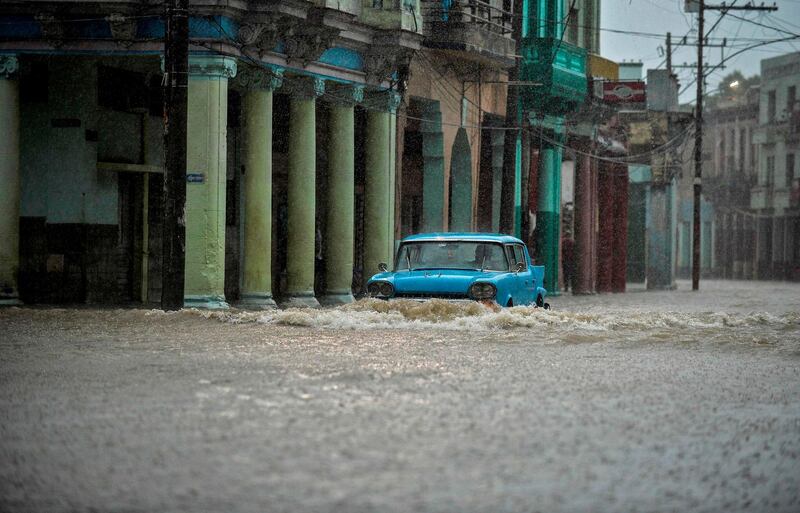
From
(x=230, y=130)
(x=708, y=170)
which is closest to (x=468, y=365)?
(x=230, y=130)

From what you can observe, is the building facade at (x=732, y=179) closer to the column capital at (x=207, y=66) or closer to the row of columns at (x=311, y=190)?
the row of columns at (x=311, y=190)

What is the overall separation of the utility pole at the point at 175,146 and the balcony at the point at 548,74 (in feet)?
63.4

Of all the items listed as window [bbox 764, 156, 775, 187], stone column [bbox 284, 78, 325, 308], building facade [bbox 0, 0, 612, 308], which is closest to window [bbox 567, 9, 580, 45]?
building facade [bbox 0, 0, 612, 308]

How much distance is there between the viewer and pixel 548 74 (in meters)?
40.7

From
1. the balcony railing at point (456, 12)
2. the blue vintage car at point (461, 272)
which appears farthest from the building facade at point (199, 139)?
the blue vintage car at point (461, 272)

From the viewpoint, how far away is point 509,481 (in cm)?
739

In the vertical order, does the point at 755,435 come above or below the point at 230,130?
below

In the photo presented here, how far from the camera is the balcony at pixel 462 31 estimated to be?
3419 centimetres

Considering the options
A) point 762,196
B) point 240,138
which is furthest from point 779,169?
point 240,138

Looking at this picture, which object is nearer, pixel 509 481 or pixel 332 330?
pixel 509 481

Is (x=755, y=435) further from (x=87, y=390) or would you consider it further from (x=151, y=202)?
(x=151, y=202)

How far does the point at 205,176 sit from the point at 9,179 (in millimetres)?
3401

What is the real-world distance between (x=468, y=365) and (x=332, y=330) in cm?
563

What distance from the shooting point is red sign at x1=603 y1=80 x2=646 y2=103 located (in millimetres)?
46438
